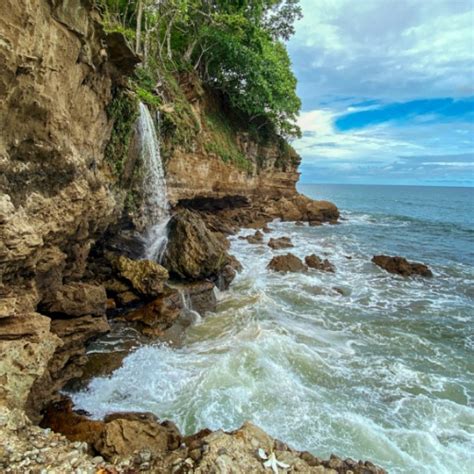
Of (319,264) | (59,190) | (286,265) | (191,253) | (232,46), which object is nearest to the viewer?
(59,190)

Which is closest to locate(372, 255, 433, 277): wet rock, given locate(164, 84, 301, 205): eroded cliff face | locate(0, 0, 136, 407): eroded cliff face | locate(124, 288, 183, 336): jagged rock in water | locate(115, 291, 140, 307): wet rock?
locate(164, 84, 301, 205): eroded cliff face

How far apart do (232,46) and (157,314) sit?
18.8 m

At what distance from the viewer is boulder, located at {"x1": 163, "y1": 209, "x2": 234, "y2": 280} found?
41.1 feet

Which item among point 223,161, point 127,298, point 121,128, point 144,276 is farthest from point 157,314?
point 223,161

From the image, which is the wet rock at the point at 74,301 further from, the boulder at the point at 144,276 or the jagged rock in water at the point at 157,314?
the boulder at the point at 144,276

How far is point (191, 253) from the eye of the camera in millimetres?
12656

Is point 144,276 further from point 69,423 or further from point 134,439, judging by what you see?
point 134,439

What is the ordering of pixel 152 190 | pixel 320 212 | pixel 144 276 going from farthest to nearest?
pixel 320 212 → pixel 152 190 → pixel 144 276

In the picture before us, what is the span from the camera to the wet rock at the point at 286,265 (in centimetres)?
1734

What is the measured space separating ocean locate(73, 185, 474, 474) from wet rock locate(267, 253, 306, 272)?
67.1 inches

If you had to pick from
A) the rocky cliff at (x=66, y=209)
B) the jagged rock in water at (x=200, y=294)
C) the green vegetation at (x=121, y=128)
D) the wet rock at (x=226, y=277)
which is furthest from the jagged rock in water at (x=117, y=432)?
the green vegetation at (x=121, y=128)

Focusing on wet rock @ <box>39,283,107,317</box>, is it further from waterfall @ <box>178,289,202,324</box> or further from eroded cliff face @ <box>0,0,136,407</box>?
waterfall @ <box>178,289,202,324</box>

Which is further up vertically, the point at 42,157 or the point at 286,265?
the point at 42,157

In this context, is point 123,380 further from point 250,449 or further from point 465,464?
point 465,464
